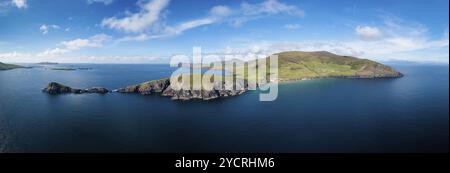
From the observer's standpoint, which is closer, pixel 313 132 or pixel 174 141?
pixel 174 141

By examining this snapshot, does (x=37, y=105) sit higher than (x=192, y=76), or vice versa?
(x=192, y=76)

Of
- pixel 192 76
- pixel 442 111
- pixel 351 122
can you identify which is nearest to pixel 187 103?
pixel 192 76

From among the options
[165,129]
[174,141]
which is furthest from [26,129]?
[174,141]

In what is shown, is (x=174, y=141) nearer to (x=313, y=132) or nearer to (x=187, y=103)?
(x=313, y=132)
